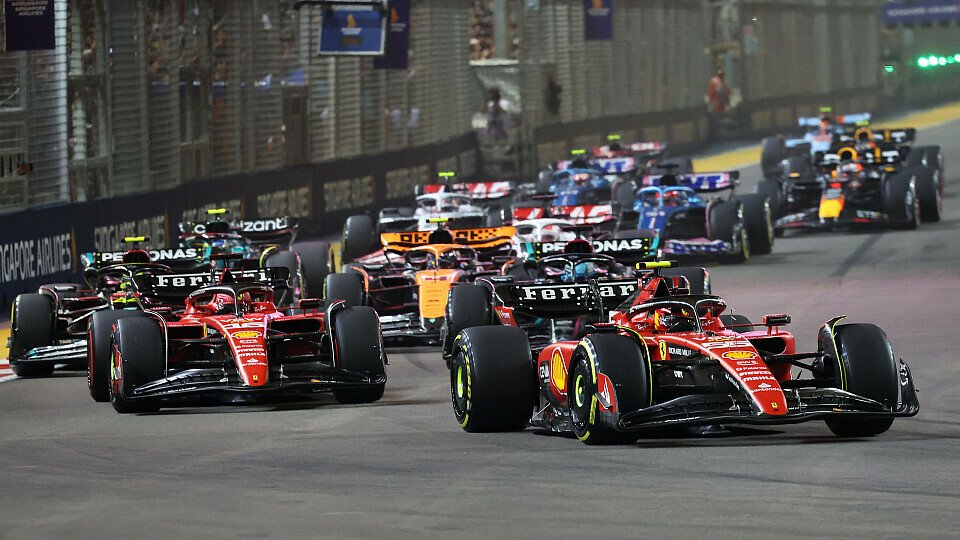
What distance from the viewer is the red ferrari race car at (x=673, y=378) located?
1334 centimetres

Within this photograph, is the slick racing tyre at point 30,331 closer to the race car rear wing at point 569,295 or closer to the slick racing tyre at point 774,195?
the race car rear wing at point 569,295

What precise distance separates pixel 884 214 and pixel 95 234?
46.4ft

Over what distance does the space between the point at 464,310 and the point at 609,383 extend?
5942mm

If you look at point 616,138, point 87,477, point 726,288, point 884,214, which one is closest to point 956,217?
point 884,214

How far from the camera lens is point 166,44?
34.1 meters

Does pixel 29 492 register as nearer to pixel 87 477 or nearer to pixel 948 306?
pixel 87 477

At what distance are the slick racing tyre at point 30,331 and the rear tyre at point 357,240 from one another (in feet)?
36.2

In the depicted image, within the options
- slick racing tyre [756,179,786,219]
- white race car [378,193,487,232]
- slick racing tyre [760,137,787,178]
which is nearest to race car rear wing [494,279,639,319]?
white race car [378,193,487,232]

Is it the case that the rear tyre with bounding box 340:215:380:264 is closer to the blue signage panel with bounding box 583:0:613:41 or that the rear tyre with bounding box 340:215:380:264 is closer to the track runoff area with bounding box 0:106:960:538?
the track runoff area with bounding box 0:106:960:538

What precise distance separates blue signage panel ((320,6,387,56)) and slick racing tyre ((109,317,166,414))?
69.3 ft

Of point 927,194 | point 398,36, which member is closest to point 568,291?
point 927,194

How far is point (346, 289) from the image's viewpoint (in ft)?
73.6

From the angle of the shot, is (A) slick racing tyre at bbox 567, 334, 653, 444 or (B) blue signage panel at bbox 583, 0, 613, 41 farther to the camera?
(B) blue signage panel at bbox 583, 0, 613, 41

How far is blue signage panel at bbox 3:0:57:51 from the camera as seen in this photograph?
85.6ft
